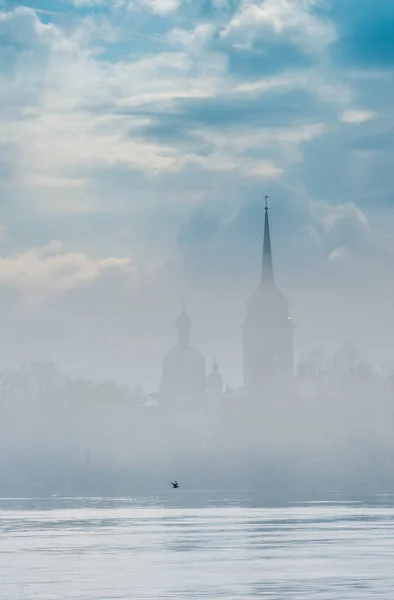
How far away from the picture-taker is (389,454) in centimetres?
19562

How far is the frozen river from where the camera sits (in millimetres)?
61406

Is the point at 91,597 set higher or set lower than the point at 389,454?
lower

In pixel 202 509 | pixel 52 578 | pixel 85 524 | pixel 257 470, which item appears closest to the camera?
pixel 52 578

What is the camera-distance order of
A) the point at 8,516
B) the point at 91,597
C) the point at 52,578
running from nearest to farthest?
the point at 91,597 → the point at 52,578 → the point at 8,516

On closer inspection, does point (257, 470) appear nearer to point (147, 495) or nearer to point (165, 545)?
point (147, 495)

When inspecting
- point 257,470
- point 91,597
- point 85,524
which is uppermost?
point 257,470

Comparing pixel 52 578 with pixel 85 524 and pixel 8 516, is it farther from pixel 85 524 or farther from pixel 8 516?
pixel 8 516

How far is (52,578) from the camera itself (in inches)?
2559

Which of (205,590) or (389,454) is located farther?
(389,454)

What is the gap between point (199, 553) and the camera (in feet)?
245

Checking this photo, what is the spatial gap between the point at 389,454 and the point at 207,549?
12062 centimetres

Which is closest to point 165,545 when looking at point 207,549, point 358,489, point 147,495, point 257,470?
point 207,549

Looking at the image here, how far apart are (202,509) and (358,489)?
3625 centimetres

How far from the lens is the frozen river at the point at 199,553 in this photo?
61.4 m
